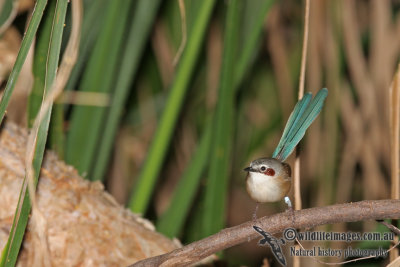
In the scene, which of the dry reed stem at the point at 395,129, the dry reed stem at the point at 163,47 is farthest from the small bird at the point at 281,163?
the dry reed stem at the point at 163,47

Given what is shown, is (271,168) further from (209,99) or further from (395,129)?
(209,99)

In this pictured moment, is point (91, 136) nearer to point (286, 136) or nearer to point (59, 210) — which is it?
point (59, 210)

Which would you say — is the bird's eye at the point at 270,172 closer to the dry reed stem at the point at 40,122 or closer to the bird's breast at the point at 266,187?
the bird's breast at the point at 266,187

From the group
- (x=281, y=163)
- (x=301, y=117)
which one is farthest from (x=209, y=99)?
(x=301, y=117)

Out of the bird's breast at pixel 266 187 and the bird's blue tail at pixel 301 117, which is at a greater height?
the bird's blue tail at pixel 301 117

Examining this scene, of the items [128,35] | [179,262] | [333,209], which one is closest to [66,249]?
[179,262]

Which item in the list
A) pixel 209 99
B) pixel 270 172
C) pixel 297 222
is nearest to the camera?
pixel 297 222
